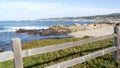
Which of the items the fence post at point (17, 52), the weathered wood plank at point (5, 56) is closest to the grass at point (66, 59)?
the fence post at point (17, 52)

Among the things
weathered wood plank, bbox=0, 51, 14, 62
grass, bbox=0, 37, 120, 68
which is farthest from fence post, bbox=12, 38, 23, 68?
grass, bbox=0, 37, 120, 68

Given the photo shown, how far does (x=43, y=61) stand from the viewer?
39.4 feet

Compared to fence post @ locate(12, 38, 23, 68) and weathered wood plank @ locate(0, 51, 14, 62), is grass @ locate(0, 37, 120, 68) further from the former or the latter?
weathered wood plank @ locate(0, 51, 14, 62)

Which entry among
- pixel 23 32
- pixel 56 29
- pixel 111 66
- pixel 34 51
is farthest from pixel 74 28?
pixel 34 51

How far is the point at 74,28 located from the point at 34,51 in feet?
159

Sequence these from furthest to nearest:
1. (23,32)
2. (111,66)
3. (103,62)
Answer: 1. (23,32)
2. (103,62)
3. (111,66)

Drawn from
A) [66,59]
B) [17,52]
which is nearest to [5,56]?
[17,52]

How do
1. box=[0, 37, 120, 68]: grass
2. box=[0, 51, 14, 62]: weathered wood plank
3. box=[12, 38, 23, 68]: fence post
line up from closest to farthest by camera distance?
1. box=[0, 51, 14, 62]: weathered wood plank
2. box=[12, 38, 23, 68]: fence post
3. box=[0, 37, 120, 68]: grass

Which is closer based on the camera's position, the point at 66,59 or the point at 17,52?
the point at 17,52

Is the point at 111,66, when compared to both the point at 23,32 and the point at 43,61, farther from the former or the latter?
the point at 23,32

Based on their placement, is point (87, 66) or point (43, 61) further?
point (43, 61)

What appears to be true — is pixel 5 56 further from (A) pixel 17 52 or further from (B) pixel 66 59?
(B) pixel 66 59

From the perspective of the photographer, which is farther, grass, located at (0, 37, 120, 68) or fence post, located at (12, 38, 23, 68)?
grass, located at (0, 37, 120, 68)

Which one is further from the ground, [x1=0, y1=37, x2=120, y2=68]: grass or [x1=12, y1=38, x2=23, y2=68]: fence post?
[x1=12, y1=38, x2=23, y2=68]: fence post
